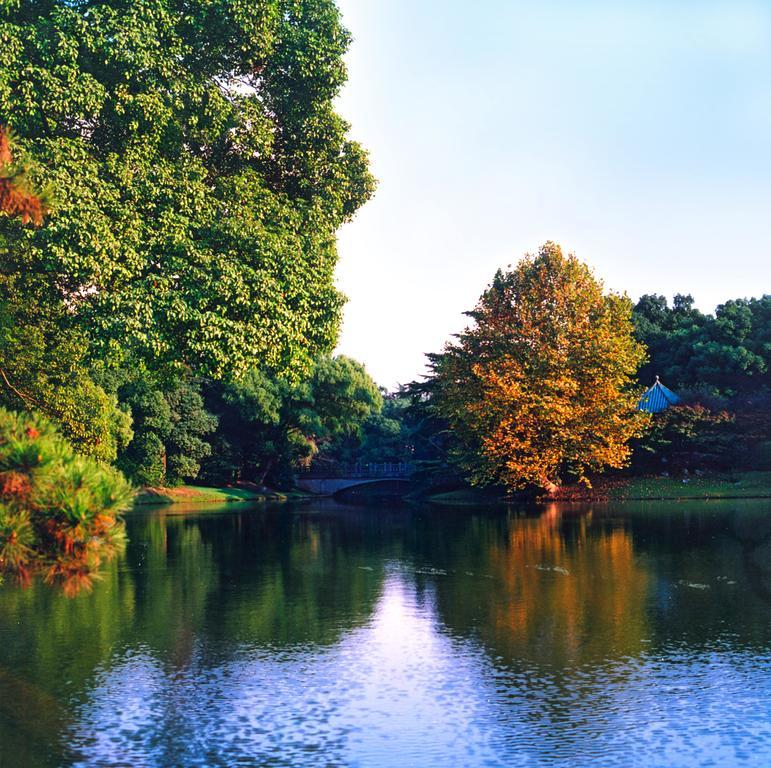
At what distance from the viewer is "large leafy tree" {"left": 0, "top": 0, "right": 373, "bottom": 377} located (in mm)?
22047

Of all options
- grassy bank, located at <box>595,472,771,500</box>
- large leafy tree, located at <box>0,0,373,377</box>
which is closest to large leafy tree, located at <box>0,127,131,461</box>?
large leafy tree, located at <box>0,0,373,377</box>

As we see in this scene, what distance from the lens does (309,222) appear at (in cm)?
2623

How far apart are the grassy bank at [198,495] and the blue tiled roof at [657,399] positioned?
101 ft

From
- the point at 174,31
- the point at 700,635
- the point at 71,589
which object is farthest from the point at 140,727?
the point at 174,31

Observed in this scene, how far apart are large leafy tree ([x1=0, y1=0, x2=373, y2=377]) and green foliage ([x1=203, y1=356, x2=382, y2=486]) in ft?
156

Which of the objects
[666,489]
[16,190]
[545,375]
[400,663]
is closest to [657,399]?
[666,489]

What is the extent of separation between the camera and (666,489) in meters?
57.6

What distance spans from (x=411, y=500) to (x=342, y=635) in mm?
57148

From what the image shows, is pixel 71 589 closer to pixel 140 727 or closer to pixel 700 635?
pixel 140 727

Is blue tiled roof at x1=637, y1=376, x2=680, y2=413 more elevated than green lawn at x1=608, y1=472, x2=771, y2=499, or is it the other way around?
blue tiled roof at x1=637, y1=376, x2=680, y2=413

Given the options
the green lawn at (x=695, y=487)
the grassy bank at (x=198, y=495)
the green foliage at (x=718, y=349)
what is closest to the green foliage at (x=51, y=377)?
the green lawn at (x=695, y=487)

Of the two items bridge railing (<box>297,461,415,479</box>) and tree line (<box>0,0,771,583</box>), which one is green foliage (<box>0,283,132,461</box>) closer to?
tree line (<box>0,0,771,583</box>)

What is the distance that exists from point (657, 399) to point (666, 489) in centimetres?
1044

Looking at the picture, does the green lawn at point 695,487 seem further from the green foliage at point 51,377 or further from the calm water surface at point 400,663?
the green foliage at point 51,377
